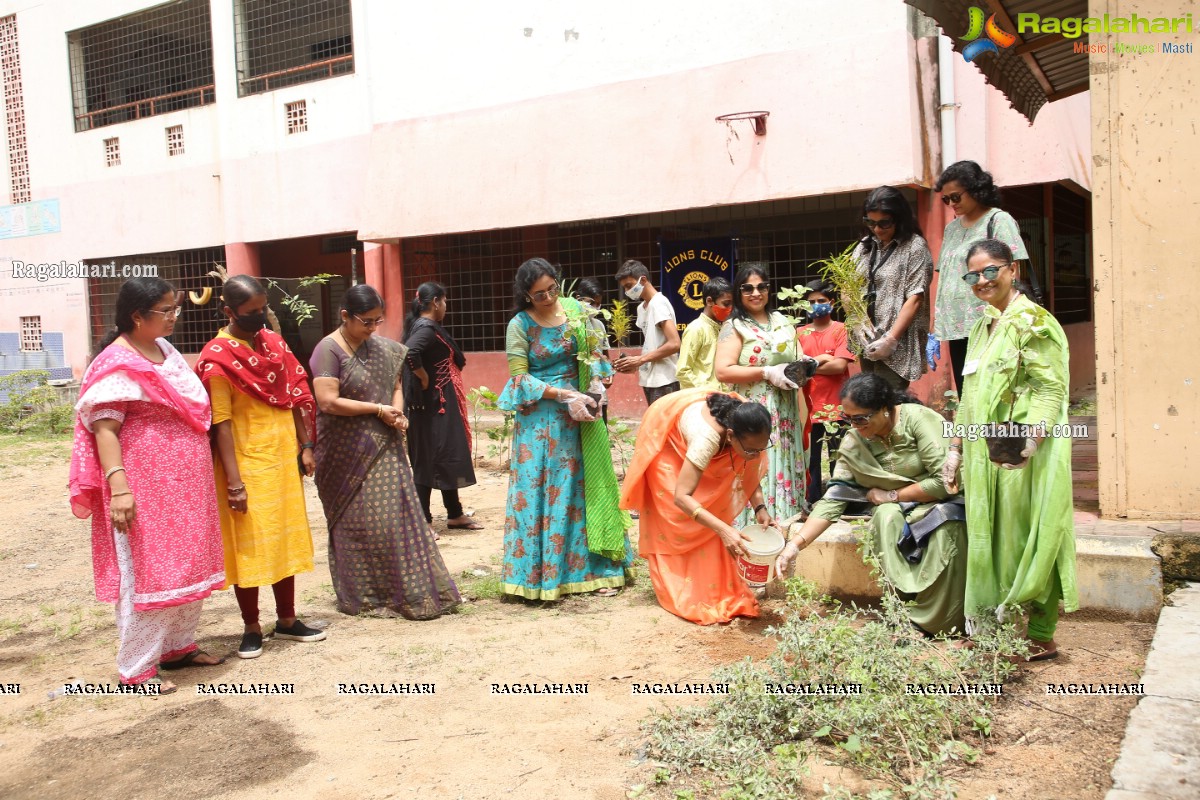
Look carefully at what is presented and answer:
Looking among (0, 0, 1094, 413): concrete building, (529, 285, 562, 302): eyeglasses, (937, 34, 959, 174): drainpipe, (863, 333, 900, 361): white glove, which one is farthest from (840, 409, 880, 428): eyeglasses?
(937, 34, 959, 174): drainpipe

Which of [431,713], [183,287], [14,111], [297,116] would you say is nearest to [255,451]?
[431,713]

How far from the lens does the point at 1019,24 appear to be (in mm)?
5297

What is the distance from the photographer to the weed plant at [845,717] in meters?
2.70

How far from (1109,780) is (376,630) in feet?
9.95

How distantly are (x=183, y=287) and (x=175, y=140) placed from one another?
2.40 meters

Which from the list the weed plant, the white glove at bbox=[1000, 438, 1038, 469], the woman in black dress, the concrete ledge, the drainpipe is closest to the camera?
the weed plant

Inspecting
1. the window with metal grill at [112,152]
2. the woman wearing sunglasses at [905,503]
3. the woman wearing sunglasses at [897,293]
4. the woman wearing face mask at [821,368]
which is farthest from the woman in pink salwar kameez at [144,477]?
the window with metal grill at [112,152]

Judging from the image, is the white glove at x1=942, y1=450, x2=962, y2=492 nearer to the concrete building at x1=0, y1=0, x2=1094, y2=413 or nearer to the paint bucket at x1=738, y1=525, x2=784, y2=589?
the paint bucket at x1=738, y1=525, x2=784, y2=589

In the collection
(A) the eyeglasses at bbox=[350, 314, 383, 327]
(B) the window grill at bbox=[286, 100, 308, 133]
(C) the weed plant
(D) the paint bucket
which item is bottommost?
(C) the weed plant

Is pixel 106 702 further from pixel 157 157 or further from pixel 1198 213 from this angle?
pixel 157 157

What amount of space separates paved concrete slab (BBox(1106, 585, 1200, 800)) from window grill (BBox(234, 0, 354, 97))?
12641 mm

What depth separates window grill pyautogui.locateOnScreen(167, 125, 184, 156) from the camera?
14930 millimetres

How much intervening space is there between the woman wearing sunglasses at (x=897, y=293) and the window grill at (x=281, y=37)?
35.0 feet

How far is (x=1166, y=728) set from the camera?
267 cm
